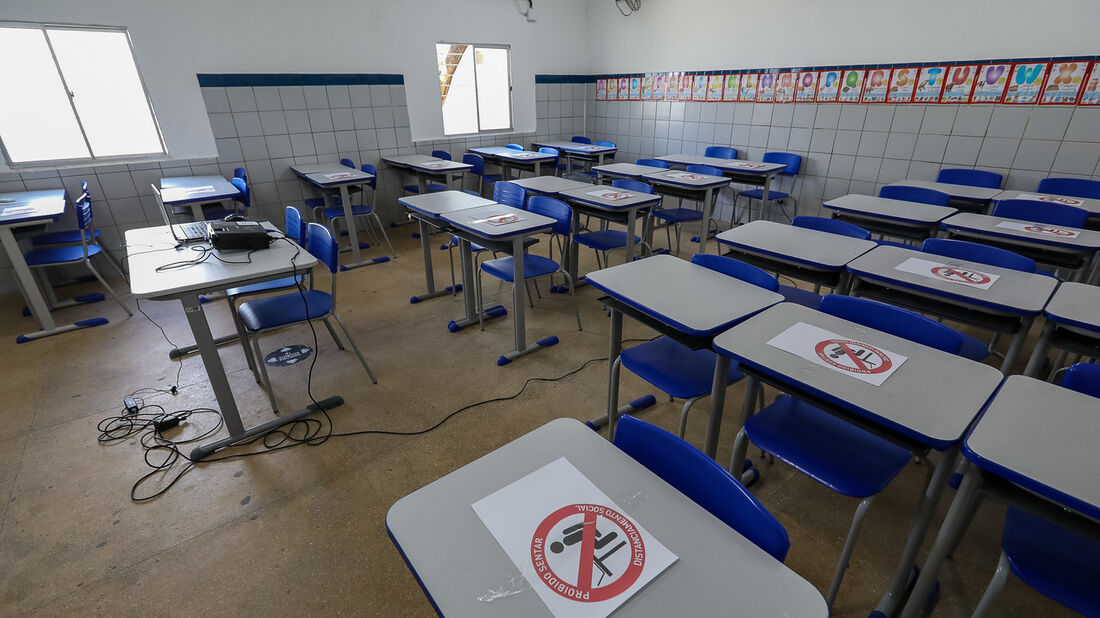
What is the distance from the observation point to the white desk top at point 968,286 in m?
1.70

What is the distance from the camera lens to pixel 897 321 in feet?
5.34

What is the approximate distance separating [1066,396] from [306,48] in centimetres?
583

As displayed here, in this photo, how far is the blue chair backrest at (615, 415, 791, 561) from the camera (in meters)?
0.87

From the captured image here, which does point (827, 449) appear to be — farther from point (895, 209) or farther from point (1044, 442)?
point (895, 209)

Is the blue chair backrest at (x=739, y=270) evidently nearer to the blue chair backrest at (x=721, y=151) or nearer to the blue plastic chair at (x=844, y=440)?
the blue plastic chair at (x=844, y=440)

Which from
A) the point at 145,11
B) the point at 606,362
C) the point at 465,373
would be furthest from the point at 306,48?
the point at 606,362

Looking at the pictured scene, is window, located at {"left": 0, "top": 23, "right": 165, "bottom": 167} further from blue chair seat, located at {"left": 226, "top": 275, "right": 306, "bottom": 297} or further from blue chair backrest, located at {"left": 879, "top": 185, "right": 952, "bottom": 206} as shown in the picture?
blue chair backrest, located at {"left": 879, "top": 185, "right": 952, "bottom": 206}

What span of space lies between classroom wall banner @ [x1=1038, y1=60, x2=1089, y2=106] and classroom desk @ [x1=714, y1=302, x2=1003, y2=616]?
349cm

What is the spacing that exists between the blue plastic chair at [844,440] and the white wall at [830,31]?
11.3ft

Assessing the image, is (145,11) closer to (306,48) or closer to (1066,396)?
(306,48)

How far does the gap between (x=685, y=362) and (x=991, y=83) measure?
12.5ft

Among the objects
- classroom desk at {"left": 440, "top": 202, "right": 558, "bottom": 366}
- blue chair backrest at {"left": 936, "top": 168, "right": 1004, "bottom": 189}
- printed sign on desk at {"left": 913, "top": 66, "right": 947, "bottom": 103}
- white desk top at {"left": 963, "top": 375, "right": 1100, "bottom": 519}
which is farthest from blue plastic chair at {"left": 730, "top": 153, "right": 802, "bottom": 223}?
white desk top at {"left": 963, "top": 375, "right": 1100, "bottom": 519}

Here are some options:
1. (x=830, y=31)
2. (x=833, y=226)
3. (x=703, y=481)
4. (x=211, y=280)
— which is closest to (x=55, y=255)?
(x=211, y=280)

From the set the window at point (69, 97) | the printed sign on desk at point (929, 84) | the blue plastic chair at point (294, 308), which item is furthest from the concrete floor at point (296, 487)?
the printed sign on desk at point (929, 84)
